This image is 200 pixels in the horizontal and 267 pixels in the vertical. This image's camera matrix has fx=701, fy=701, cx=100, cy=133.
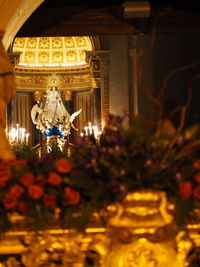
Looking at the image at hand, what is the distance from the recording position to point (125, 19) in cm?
1197

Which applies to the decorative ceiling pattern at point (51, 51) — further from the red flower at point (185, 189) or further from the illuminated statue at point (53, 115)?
the red flower at point (185, 189)

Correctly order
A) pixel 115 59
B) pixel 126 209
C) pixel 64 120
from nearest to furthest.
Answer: pixel 126 209, pixel 115 59, pixel 64 120

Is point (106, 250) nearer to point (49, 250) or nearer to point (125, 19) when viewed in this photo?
point (49, 250)

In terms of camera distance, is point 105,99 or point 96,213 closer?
point 96,213

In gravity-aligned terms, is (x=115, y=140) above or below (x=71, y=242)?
above

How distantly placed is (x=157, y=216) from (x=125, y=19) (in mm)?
9206

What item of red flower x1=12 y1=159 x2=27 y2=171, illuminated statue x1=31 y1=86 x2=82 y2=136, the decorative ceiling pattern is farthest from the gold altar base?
the decorative ceiling pattern

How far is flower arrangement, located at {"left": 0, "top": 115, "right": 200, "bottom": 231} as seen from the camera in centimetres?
304

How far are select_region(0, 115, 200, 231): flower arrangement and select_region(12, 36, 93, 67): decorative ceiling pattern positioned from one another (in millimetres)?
16431

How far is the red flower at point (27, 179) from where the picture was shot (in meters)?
3.08

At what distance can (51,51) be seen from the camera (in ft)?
65.4

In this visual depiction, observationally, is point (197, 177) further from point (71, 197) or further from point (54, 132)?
point (54, 132)

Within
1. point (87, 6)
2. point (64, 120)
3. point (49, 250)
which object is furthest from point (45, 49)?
point (49, 250)

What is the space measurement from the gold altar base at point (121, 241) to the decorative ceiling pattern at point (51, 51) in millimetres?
16418
